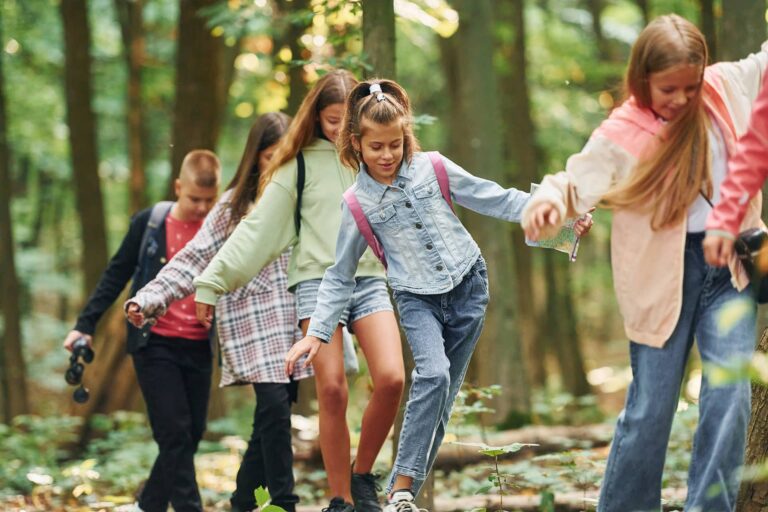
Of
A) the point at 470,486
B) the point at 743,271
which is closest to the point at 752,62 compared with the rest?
the point at 743,271

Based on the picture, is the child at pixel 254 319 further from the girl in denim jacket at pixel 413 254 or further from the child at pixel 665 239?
the child at pixel 665 239

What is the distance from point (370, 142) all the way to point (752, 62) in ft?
5.67

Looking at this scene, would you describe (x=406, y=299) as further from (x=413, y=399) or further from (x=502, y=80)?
(x=502, y=80)

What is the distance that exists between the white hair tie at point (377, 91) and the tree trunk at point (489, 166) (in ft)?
21.9

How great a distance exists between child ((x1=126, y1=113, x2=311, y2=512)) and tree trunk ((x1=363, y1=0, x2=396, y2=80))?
2.20 feet

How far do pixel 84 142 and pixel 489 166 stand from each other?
593 cm

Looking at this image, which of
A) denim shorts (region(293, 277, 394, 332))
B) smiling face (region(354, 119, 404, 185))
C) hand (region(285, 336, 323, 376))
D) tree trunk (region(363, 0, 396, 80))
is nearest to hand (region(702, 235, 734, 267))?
smiling face (region(354, 119, 404, 185))

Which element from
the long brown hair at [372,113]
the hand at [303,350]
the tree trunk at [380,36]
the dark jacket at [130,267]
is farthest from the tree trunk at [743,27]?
the dark jacket at [130,267]

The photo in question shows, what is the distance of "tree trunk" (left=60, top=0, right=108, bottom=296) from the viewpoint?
14.3 meters

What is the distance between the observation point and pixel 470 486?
25.5 feet

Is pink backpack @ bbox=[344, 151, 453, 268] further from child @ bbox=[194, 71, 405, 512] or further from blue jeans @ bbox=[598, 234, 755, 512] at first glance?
blue jeans @ bbox=[598, 234, 755, 512]

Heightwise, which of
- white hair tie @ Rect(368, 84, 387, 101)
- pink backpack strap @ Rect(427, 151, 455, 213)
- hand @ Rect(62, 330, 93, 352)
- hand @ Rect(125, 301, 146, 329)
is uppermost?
white hair tie @ Rect(368, 84, 387, 101)

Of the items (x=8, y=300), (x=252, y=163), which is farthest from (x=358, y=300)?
(x=8, y=300)

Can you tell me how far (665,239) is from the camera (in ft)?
13.0
